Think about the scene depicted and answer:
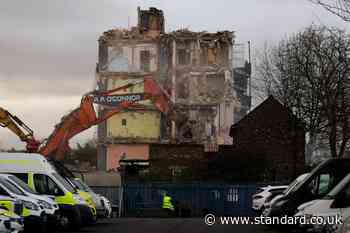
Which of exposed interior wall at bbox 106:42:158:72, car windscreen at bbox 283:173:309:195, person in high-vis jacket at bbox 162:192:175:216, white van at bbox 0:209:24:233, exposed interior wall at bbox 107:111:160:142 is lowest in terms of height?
person in high-vis jacket at bbox 162:192:175:216

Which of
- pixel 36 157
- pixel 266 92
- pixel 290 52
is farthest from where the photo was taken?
pixel 266 92

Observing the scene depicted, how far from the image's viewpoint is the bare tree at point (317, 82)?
41.5 m

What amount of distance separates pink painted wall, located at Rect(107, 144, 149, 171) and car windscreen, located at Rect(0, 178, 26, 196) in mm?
65204

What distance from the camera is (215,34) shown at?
89.8 meters

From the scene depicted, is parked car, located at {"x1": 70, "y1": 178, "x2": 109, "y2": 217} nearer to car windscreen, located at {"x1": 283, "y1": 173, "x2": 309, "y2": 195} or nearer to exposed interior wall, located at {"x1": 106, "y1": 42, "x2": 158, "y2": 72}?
car windscreen, located at {"x1": 283, "y1": 173, "x2": 309, "y2": 195}

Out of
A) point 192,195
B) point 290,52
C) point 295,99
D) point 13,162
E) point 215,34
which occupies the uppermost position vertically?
point 215,34

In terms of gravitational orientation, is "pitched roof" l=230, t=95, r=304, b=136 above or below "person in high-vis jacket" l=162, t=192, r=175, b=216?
above

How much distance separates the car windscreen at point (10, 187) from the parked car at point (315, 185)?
309 inches

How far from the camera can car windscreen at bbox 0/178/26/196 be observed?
70.3 feet

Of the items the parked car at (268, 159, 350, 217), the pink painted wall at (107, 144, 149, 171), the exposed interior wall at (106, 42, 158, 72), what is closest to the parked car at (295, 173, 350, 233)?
the parked car at (268, 159, 350, 217)

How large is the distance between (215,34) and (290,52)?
43.9m

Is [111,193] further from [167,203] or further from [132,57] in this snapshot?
[132,57]

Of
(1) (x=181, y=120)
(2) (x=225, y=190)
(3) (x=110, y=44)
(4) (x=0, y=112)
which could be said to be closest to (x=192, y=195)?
(2) (x=225, y=190)

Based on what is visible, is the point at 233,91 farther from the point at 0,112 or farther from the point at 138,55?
the point at 0,112
